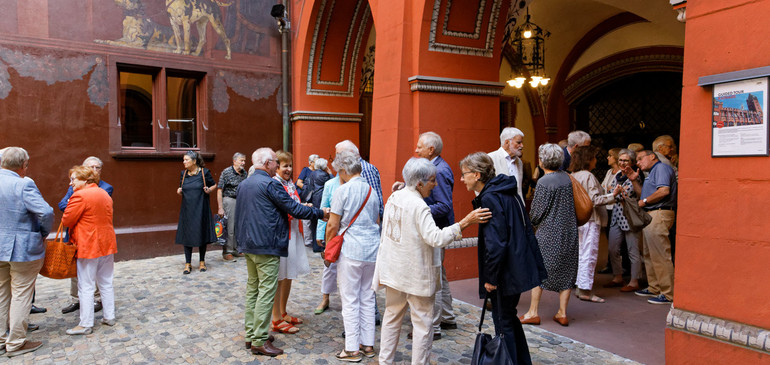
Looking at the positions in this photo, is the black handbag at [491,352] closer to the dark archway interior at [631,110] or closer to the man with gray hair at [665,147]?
the man with gray hair at [665,147]

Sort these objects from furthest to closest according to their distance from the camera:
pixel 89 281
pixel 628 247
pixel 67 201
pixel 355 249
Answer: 1. pixel 628 247
2. pixel 67 201
3. pixel 89 281
4. pixel 355 249

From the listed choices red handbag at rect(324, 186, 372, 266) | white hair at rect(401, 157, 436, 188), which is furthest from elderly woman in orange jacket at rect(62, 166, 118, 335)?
white hair at rect(401, 157, 436, 188)

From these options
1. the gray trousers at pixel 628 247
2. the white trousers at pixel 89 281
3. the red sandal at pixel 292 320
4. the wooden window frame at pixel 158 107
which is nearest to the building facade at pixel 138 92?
the wooden window frame at pixel 158 107

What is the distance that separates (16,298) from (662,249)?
20.3ft

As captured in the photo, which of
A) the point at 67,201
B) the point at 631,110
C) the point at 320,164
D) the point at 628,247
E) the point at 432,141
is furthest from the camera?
the point at 631,110

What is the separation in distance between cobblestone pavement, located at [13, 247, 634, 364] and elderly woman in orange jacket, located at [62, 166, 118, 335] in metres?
0.24

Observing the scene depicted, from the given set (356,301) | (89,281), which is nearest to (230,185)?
(89,281)

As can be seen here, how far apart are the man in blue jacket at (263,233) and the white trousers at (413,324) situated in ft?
3.59

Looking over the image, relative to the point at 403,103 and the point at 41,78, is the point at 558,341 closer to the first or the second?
the point at 403,103

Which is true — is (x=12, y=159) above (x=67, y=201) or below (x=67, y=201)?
above

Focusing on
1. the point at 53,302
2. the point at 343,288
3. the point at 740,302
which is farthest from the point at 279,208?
the point at 53,302

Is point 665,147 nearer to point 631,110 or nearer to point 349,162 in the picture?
point 349,162

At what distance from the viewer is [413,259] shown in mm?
3129

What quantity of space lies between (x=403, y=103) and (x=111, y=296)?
12.7ft
